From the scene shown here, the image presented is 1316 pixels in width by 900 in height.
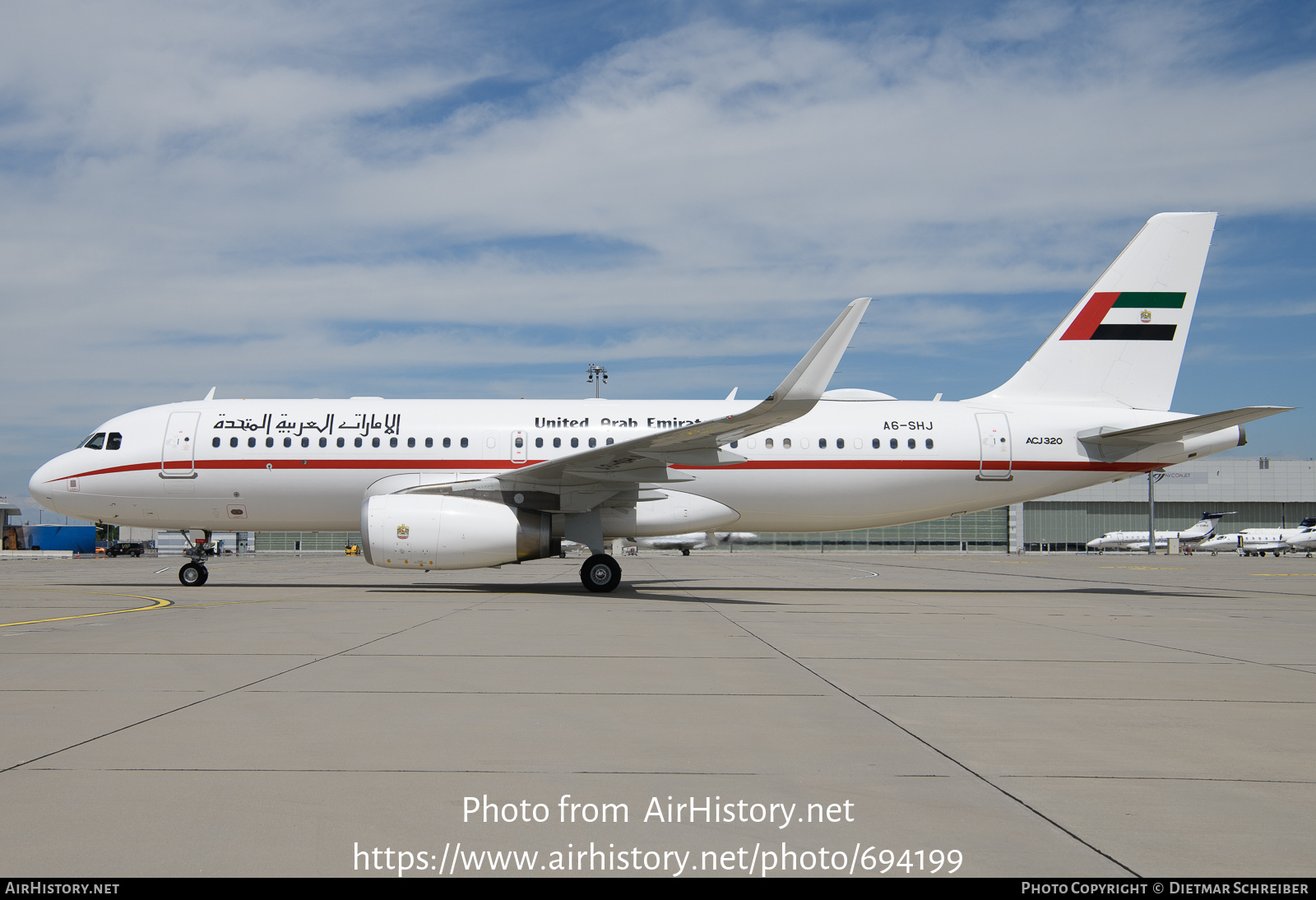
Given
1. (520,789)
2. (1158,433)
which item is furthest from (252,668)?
(1158,433)

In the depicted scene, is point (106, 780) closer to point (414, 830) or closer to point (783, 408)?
point (414, 830)

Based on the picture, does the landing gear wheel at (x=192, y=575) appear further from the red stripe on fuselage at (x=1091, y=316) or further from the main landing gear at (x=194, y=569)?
the red stripe on fuselage at (x=1091, y=316)

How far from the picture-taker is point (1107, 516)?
86.8m

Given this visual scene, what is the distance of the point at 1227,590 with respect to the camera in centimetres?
2053

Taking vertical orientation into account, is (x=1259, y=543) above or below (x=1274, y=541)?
below

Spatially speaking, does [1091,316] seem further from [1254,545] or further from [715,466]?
[1254,545]

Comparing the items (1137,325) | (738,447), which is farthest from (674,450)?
(1137,325)

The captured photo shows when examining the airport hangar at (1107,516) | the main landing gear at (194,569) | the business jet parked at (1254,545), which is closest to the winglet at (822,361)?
the main landing gear at (194,569)

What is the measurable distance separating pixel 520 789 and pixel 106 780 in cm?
186

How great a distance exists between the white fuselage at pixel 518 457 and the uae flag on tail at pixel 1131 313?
163cm

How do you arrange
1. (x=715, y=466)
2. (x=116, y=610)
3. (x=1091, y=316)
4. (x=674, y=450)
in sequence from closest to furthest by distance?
(x=116, y=610) → (x=674, y=450) → (x=715, y=466) → (x=1091, y=316)

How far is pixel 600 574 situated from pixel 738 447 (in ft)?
12.4

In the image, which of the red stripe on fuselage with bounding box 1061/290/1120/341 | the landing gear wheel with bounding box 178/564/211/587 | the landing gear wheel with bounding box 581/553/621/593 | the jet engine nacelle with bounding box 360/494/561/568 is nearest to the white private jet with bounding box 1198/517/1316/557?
the red stripe on fuselage with bounding box 1061/290/1120/341

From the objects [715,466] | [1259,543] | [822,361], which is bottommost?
[1259,543]
